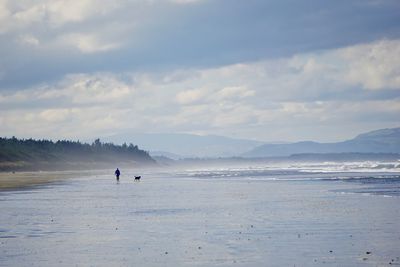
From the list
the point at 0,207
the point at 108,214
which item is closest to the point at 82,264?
the point at 108,214

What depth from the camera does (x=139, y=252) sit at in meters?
24.2

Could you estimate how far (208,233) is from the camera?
29094 mm

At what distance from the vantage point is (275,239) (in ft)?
87.0

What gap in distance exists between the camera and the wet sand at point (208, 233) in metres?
22.6

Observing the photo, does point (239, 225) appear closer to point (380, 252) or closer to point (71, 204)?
point (380, 252)

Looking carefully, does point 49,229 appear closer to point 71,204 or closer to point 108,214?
point 108,214

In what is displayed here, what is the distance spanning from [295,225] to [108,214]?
12.3 m

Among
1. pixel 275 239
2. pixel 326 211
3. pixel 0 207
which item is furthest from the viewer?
pixel 0 207

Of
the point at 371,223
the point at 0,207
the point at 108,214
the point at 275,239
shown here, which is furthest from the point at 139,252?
the point at 0,207

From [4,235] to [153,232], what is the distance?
624 centimetres

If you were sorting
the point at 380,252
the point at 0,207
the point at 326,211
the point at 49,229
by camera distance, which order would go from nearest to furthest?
the point at 380,252 < the point at 49,229 < the point at 326,211 < the point at 0,207

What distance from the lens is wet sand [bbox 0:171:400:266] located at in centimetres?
2258

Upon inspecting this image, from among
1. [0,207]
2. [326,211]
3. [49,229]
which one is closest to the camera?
[49,229]

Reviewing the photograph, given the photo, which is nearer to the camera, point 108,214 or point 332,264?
point 332,264
